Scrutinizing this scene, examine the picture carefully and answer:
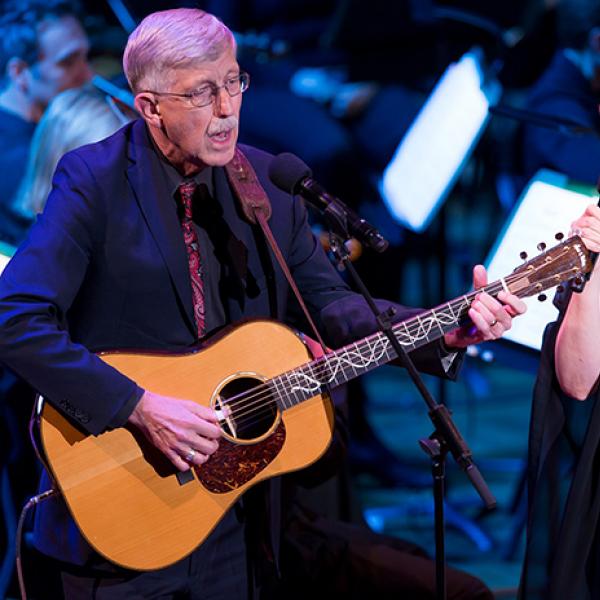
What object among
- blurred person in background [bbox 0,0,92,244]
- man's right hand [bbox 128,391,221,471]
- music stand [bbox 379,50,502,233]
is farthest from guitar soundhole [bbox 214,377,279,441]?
blurred person in background [bbox 0,0,92,244]

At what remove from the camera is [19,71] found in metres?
5.15

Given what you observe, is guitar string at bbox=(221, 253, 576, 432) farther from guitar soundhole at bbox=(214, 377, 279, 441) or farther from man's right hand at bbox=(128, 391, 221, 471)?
man's right hand at bbox=(128, 391, 221, 471)

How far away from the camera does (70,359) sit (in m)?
2.80

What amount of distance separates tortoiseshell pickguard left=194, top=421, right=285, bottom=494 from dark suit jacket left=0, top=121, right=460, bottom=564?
311 mm

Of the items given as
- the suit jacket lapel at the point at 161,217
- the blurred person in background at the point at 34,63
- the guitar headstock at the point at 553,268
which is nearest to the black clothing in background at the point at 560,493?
the guitar headstock at the point at 553,268

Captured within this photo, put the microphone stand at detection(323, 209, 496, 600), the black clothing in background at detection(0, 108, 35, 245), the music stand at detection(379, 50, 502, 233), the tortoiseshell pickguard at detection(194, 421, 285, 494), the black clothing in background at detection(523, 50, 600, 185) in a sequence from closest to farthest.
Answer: the microphone stand at detection(323, 209, 496, 600) → the tortoiseshell pickguard at detection(194, 421, 285, 494) → the black clothing in background at detection(0, 108, 35, 245) → the music stand at detection(379, 50, 502, 233) → the black clothing in background at detection(523, 50, 600, 185)

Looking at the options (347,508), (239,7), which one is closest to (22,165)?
(347,508)

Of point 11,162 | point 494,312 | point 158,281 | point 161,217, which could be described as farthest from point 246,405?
point 11,162

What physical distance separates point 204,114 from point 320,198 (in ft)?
1.36

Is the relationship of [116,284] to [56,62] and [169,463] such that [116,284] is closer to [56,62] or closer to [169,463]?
[169,463]

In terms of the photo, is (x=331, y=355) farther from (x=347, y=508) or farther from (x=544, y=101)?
(x=544, y=101)

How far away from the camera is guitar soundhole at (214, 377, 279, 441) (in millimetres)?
3055

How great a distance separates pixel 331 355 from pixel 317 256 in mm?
370

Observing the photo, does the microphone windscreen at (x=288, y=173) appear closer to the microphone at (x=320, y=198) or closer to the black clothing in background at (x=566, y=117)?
the microphone at (x=320, y=198)
